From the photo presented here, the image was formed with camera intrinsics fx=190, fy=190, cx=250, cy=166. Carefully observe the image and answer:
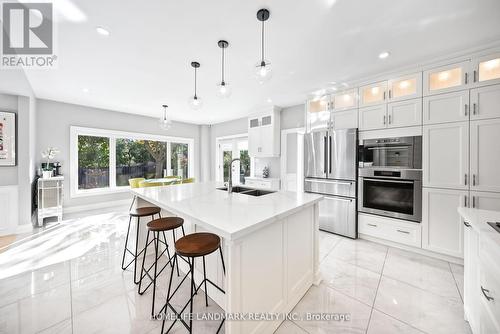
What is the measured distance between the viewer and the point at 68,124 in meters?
4.51

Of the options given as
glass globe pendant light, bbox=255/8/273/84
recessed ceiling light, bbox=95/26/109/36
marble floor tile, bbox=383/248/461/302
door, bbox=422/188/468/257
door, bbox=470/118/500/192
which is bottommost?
marble floor tile, bbox=383/248/461/302

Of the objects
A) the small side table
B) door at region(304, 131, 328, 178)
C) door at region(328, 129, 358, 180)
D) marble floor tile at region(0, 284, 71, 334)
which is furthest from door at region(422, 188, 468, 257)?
the small side table

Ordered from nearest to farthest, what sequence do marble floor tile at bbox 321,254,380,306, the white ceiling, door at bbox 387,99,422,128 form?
the white ceiling → marble floor tile at bbox 321,254,380,306 → door at bbox 387,99,422,128

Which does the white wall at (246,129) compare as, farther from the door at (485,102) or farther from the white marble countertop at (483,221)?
the white marble countertop at (483,221)

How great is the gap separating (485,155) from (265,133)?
11.9 feet

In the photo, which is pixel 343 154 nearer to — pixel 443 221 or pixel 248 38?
pixel 443 221

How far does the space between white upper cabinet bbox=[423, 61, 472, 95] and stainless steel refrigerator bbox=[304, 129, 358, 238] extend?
1047mm

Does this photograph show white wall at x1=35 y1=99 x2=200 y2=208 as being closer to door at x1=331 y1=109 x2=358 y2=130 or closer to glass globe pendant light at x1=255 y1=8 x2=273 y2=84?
glass globe pendant light at x1=255 y1=8 x2=273 y2=84

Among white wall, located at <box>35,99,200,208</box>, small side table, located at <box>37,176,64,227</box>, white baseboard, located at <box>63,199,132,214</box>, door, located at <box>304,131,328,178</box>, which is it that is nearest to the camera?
door, located at <box>304,131,328,178</box>

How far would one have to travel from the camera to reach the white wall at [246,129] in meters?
4.58

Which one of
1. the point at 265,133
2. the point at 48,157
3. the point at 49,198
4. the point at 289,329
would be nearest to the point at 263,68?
the point at 289,329

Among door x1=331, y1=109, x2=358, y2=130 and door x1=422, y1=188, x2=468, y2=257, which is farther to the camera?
door x1=331, y1=109, x2=358, y2=130

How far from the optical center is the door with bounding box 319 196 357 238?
3.16 m

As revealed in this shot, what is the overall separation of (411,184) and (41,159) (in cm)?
705
